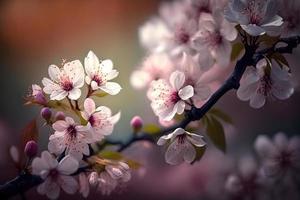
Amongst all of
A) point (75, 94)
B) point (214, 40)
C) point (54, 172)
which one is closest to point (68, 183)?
point (54, 172)

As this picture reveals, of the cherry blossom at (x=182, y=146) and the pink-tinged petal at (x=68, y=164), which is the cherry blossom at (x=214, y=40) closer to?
the cherry blossom at (x=182, y=146)

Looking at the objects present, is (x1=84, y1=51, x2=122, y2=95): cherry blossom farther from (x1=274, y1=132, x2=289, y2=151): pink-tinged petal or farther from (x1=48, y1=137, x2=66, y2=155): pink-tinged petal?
(x1=274, y1=132, x2=289, y2=151): pink-tinged petal

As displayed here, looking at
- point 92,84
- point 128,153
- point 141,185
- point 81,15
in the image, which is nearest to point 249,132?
point 141,185

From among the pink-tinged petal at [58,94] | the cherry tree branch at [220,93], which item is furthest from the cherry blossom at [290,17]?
the pink-tinged petal at [58,94]

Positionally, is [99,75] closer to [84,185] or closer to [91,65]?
[91,65]

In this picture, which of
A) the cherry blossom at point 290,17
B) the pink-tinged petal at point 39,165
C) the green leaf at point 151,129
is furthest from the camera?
the green leaf at point 151,129
